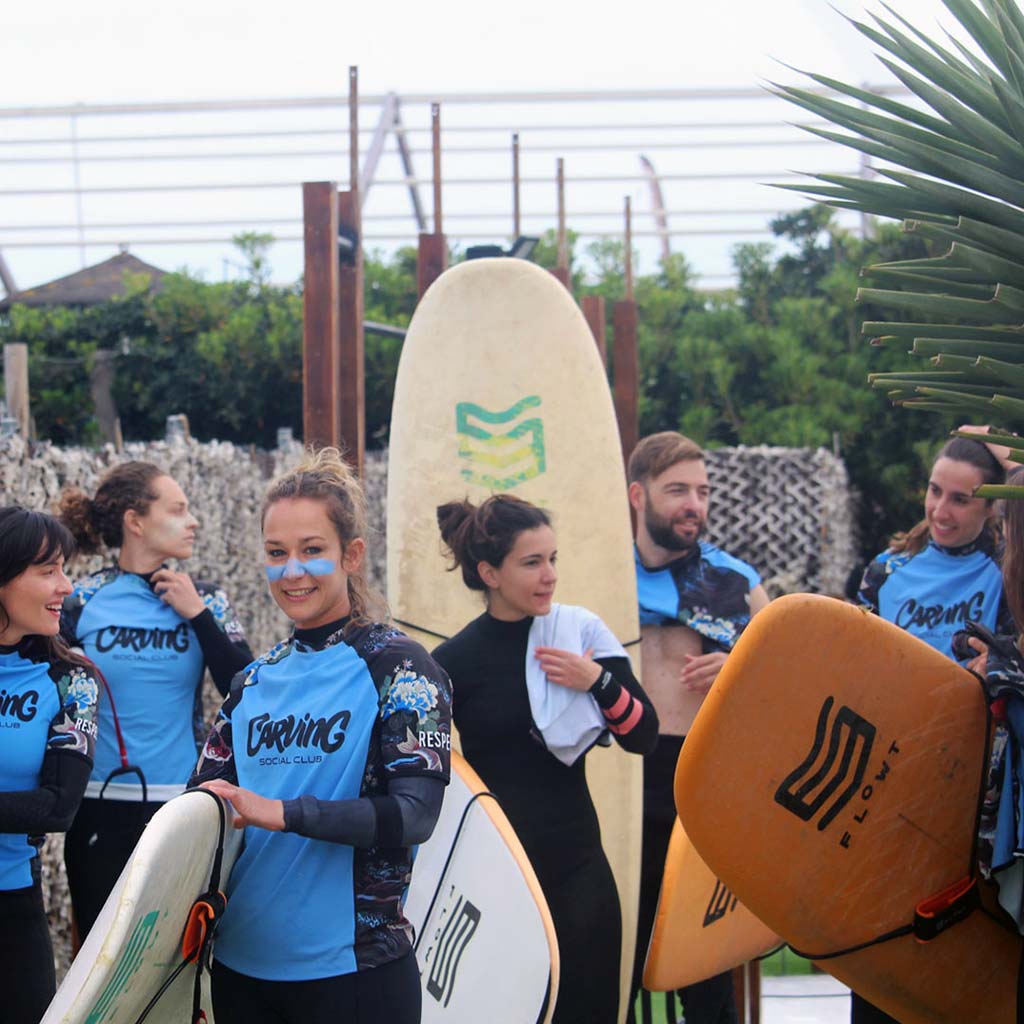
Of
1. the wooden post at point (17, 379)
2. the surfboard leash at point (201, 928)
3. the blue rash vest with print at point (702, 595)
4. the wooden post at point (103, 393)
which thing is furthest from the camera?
the wooden post at point (103, 393)

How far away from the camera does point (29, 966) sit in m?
2.29

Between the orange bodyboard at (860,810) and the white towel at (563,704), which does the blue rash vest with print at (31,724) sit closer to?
the white towel at (563,704)

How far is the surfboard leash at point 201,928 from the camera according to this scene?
1768mm

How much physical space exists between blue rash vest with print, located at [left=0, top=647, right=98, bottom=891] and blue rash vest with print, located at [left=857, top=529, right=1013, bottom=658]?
182cm

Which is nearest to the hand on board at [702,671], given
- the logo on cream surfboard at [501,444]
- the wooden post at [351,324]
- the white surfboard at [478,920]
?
the white surfboard at [478,920]

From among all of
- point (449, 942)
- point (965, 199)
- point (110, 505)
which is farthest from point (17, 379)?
point (965, 199)

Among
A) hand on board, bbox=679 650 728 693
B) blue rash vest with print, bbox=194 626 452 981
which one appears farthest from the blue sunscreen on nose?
Answer: hand on board, bbox=679 650 728 693

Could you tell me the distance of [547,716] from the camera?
265 cm

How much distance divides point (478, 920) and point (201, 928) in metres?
0.76

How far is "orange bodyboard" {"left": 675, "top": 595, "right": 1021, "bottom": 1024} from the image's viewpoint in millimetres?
1852

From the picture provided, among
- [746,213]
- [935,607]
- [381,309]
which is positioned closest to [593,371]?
[935,607]

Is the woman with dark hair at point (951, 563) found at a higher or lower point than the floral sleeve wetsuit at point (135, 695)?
higher

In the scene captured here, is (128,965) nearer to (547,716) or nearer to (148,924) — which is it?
(148,924)

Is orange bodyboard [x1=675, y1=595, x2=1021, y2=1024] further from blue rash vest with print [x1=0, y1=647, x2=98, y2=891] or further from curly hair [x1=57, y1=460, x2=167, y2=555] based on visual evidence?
curly hair [x1=57, y1=460, x2=167, y2=555]
